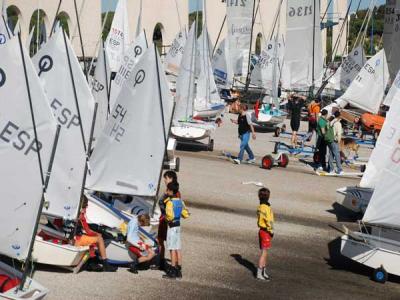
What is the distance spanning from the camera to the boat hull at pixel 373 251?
42.4ft

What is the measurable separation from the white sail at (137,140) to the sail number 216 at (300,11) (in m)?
19.4

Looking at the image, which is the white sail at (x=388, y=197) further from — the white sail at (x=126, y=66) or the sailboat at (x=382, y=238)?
the white sail at (x=126, y=66)

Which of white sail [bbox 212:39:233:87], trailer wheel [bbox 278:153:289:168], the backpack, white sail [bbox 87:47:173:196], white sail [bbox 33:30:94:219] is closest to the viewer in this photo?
white sail [bbox 33:30:94:219]

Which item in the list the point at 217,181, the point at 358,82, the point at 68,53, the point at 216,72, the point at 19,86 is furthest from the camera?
the point at 216,72

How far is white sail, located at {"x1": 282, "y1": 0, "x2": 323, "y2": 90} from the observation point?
31875 millimetres

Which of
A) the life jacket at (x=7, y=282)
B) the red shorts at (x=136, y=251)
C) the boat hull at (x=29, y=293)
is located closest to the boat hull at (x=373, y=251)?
the red shorts at (x=136, y=251)

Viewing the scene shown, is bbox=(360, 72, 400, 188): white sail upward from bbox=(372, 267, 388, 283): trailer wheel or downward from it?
upward

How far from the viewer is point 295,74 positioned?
32.2 metres

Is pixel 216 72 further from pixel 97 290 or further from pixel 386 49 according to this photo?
pixel 97 290

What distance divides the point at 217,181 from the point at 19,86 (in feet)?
35.9

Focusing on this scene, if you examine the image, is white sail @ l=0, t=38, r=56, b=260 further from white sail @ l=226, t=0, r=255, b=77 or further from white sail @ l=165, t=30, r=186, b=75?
white sail @ l=226, t=0, r=255, b=77

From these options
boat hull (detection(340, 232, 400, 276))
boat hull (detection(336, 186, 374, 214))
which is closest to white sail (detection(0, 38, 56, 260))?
boat hull (detection(340, 232, 400, 276))

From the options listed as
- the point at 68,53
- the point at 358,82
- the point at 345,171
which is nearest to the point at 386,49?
the point at 358,82

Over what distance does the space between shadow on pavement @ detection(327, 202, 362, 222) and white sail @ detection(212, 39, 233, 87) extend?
2355 centimetres
